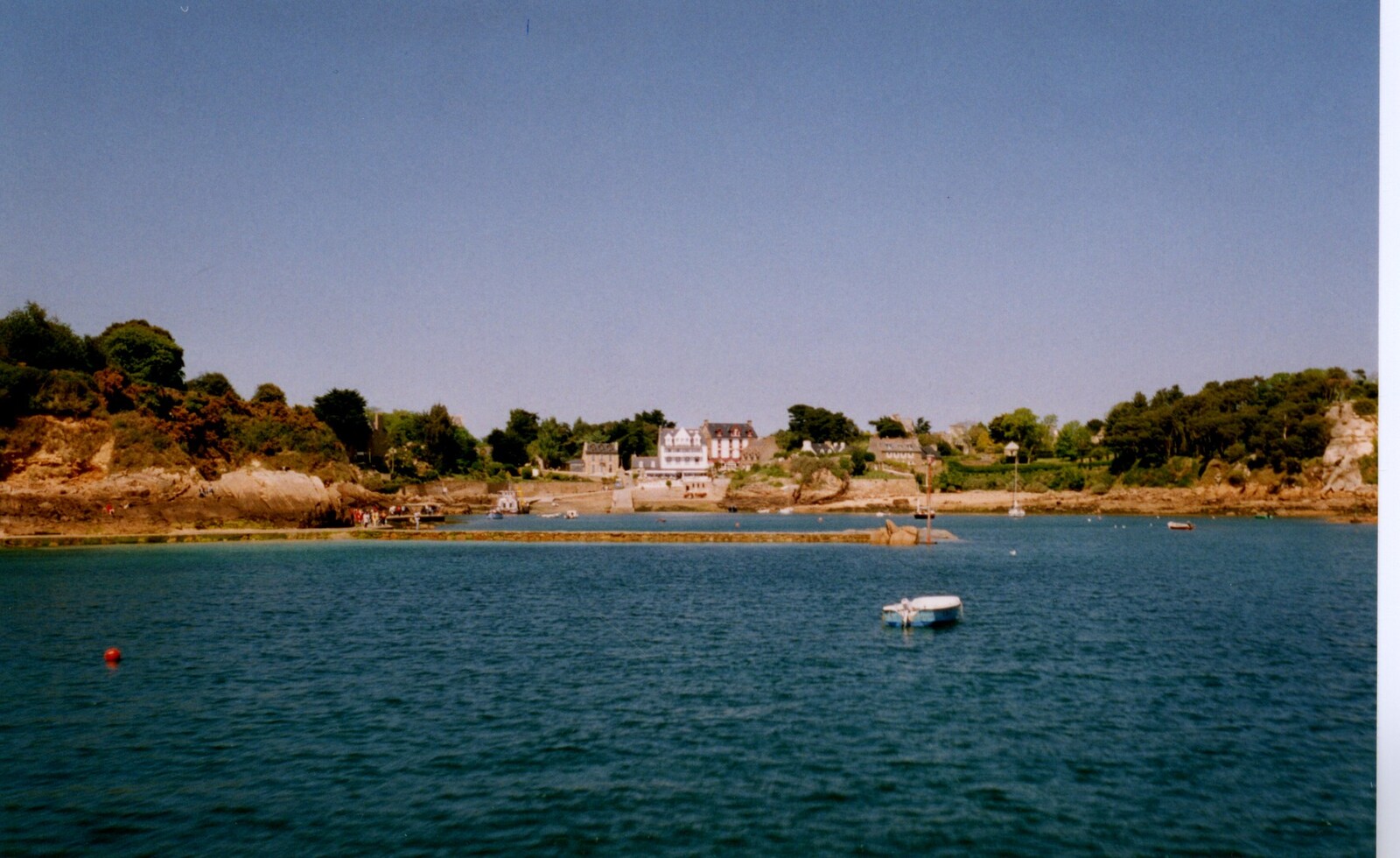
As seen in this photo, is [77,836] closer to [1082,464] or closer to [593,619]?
[593,619]

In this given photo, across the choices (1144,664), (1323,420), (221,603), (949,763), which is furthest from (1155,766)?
(1323,420)

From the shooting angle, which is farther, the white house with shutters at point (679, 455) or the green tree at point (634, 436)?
the green tree at point (634, 436)

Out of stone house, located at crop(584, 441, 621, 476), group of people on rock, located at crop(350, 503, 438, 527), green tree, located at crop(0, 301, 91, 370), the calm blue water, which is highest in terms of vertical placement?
green tree, located at crop(0, 301, 91, 370)

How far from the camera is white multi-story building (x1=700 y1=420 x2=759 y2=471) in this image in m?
165

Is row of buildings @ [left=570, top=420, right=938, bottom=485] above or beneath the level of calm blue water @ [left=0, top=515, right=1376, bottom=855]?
above

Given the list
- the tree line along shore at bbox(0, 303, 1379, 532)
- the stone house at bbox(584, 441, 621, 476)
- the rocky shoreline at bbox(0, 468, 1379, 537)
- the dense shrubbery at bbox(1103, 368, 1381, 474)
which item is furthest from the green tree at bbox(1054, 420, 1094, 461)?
the stone house at bbox(584, 441, 621, 476)

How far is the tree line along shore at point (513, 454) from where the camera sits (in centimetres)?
5956

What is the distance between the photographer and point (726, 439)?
167 metres

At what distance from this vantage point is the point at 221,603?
34.2 metres

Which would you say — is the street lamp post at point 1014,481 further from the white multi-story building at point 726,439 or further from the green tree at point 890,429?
the white multi-story building at point 726,439

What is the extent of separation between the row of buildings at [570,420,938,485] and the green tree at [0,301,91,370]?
281 feet

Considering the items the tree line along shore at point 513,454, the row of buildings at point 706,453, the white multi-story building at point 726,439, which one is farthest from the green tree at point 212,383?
the white multi-story building at point 726,439

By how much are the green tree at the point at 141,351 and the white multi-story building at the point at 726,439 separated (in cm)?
9444

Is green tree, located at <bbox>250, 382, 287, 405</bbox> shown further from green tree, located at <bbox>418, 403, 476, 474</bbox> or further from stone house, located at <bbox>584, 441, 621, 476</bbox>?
stone house, located at <bbox>584, 441, 621, 476</bbox>
